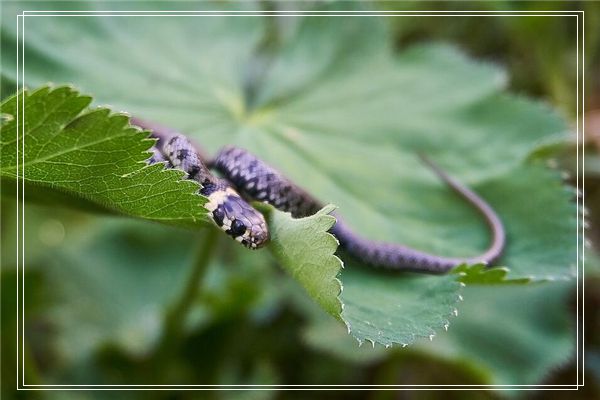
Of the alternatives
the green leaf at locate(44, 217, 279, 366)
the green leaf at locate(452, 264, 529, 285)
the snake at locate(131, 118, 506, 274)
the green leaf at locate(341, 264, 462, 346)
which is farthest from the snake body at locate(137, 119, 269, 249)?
the green leaf at locate(44, 217, 279, 366)

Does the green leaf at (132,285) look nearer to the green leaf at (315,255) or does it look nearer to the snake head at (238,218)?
the snake head at (238,218)

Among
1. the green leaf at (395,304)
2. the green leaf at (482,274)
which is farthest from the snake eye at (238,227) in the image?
the green leaf at (482,274)

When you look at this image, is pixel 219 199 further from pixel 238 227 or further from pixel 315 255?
pixel 315 255

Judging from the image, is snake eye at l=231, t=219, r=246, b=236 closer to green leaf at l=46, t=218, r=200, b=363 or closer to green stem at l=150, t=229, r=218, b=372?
green stem at l=150, t=229, r=218, b=372

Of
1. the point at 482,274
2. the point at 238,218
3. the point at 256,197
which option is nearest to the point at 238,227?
the point at 238,218

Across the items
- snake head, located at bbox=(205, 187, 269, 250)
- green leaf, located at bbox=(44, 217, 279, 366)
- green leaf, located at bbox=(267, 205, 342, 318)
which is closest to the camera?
green leaf, located at bbox=(267, 205, 342, 318)

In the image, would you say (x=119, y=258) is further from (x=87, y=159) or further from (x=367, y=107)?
(x=87, y=159)
